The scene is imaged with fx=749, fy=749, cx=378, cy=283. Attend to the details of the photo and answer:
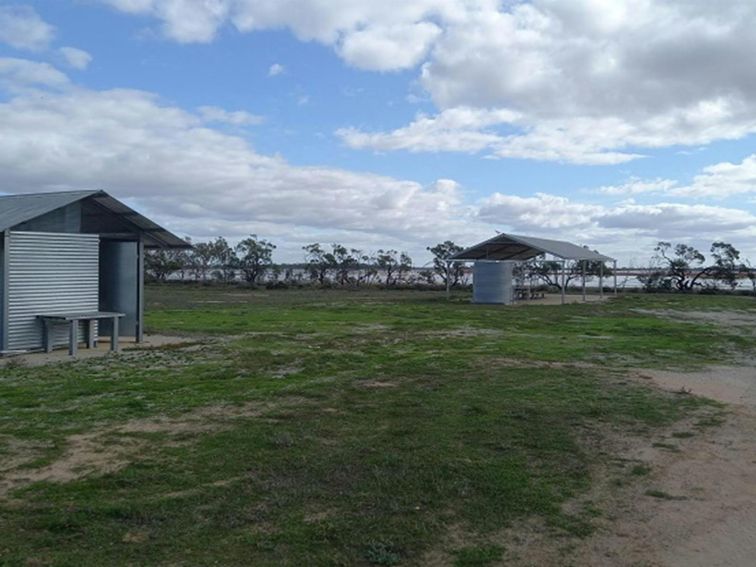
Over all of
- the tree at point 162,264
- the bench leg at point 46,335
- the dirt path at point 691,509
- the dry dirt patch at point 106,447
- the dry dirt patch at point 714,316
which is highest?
the tree at point 162,264

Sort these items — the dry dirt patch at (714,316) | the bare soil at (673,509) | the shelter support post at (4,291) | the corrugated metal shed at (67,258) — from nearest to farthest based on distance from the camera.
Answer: the bare soil at (673,509), the shelter support post at (4,291), the corrugated metal shed at (67,258), the dry dirt patch at (714,316)

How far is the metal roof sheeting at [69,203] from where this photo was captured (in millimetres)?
13078

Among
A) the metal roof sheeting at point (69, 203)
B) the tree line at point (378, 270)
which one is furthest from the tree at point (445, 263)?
the metal roof sheeting at point (69, 203)

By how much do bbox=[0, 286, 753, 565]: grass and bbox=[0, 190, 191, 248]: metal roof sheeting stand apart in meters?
3.18

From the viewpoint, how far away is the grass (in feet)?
13.8

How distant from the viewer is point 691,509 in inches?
193

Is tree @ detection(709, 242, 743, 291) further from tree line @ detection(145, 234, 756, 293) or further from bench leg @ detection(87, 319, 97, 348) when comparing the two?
bench leg @ detection(87, 319, 97, 348)

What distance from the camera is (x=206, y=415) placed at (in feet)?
24.8

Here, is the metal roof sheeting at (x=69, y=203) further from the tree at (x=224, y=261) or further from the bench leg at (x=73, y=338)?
the tree at (x=224, y=261)

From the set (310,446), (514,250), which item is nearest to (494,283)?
(514,250)

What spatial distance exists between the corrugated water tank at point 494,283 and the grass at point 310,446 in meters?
20.2

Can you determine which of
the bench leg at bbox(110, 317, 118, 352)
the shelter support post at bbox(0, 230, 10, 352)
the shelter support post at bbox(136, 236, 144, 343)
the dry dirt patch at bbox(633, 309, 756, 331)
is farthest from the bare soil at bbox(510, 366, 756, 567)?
the dry dirt patch at bbox(633, 309, 756, 331)

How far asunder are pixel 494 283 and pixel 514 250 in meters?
7.21

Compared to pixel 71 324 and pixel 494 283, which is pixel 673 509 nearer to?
pixel 71 324
